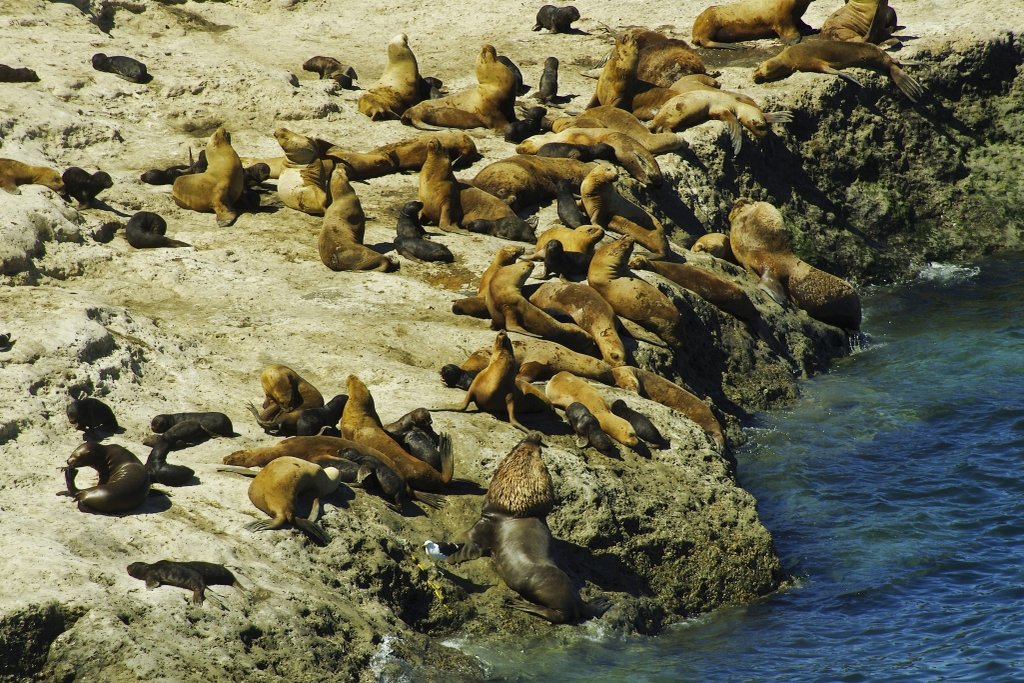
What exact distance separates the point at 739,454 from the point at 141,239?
5878mm

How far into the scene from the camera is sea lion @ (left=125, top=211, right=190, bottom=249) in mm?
12130

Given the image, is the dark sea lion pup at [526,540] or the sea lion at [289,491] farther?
the dark sea lion pup at [526,540]

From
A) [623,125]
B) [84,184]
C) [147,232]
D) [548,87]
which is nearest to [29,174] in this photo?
[84,184]

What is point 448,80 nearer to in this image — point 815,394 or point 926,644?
point 815,394

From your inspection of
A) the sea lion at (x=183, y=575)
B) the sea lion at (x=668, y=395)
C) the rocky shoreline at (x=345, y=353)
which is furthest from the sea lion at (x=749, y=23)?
the sea lion at (x=183, y=575)

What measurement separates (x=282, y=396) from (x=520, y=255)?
12.2ft

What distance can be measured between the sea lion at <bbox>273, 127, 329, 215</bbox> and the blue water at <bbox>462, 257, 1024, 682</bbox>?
5077 mm

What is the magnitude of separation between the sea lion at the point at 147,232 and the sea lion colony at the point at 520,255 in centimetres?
2

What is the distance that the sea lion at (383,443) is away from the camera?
8.53 metres

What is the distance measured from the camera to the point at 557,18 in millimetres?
19781

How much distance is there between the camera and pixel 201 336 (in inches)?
419

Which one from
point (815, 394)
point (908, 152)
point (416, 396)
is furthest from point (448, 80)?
point (416, 396)

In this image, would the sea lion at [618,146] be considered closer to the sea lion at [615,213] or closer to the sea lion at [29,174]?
the sea lion at [615,213]

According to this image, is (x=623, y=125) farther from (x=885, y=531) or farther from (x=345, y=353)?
(x=885, y=531)
